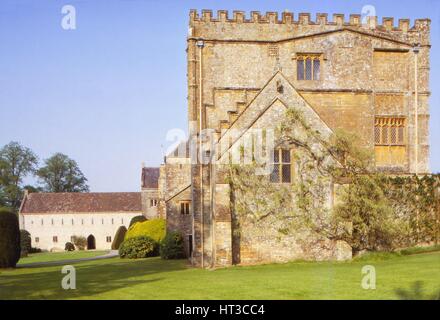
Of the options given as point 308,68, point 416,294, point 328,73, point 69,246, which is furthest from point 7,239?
point 69,246

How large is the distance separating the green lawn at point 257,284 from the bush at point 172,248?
12.5 meters

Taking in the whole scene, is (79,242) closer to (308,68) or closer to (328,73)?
(308,68)

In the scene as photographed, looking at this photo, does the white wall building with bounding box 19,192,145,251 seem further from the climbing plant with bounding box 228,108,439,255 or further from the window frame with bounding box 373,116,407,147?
the climbing plant with bounding box 228,108,439,255

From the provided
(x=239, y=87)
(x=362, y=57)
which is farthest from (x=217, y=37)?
(x=362, y=57)

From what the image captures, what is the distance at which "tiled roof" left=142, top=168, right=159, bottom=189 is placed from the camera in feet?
259

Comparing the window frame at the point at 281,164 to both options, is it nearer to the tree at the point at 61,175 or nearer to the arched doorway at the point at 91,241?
the arched doorway at the point at 91,241

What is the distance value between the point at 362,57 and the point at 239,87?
7477mm

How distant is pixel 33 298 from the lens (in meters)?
17.4

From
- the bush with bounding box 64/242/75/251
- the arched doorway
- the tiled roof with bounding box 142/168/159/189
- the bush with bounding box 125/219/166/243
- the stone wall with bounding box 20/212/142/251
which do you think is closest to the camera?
the bush with bounding box 125/219/166/243

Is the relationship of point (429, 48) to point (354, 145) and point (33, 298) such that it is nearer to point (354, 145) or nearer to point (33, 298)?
point (354, 145)

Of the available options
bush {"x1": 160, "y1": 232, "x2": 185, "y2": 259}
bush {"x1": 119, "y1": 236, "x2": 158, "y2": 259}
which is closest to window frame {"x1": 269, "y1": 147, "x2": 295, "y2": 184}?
bush {"x1": 160, "y1": 232, "x2": 185, "y2": 259}

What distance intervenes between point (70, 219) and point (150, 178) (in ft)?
53.3

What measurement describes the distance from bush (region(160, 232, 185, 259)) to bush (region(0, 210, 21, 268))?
938cm
